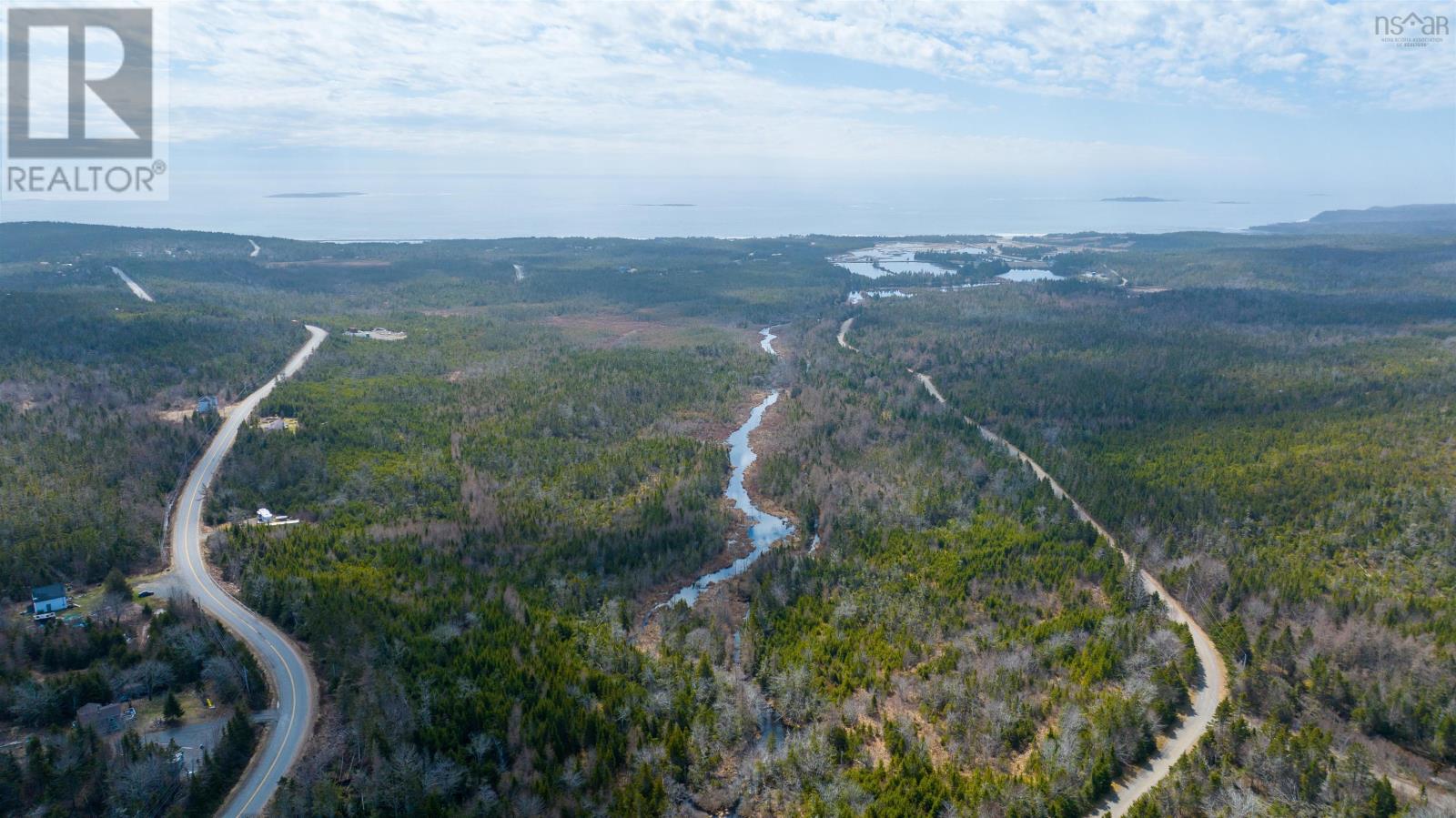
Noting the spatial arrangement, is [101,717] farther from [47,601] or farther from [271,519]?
[271,519]

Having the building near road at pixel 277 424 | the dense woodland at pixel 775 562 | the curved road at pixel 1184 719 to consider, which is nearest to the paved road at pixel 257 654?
the dense woodland at pixel 775 562

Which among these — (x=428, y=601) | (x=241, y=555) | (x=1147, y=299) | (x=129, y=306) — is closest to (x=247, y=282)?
(x=129, y=306)

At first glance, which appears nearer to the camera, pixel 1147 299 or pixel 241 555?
pixel 241 555

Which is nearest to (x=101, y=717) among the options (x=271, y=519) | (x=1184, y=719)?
(x=271, y=519)

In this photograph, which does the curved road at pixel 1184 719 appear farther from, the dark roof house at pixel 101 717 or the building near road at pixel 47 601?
the building near road at pixel 47 601

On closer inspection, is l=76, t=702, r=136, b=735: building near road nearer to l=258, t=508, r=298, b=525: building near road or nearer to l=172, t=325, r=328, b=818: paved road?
l=172, t=325, r=328, b=818: paved road

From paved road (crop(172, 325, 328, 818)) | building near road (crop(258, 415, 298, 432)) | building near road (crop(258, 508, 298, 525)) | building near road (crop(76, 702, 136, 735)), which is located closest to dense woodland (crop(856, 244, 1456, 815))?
paved road (crop(172, 325, 328, 818))

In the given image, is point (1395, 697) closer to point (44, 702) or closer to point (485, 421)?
point (44, 702)
